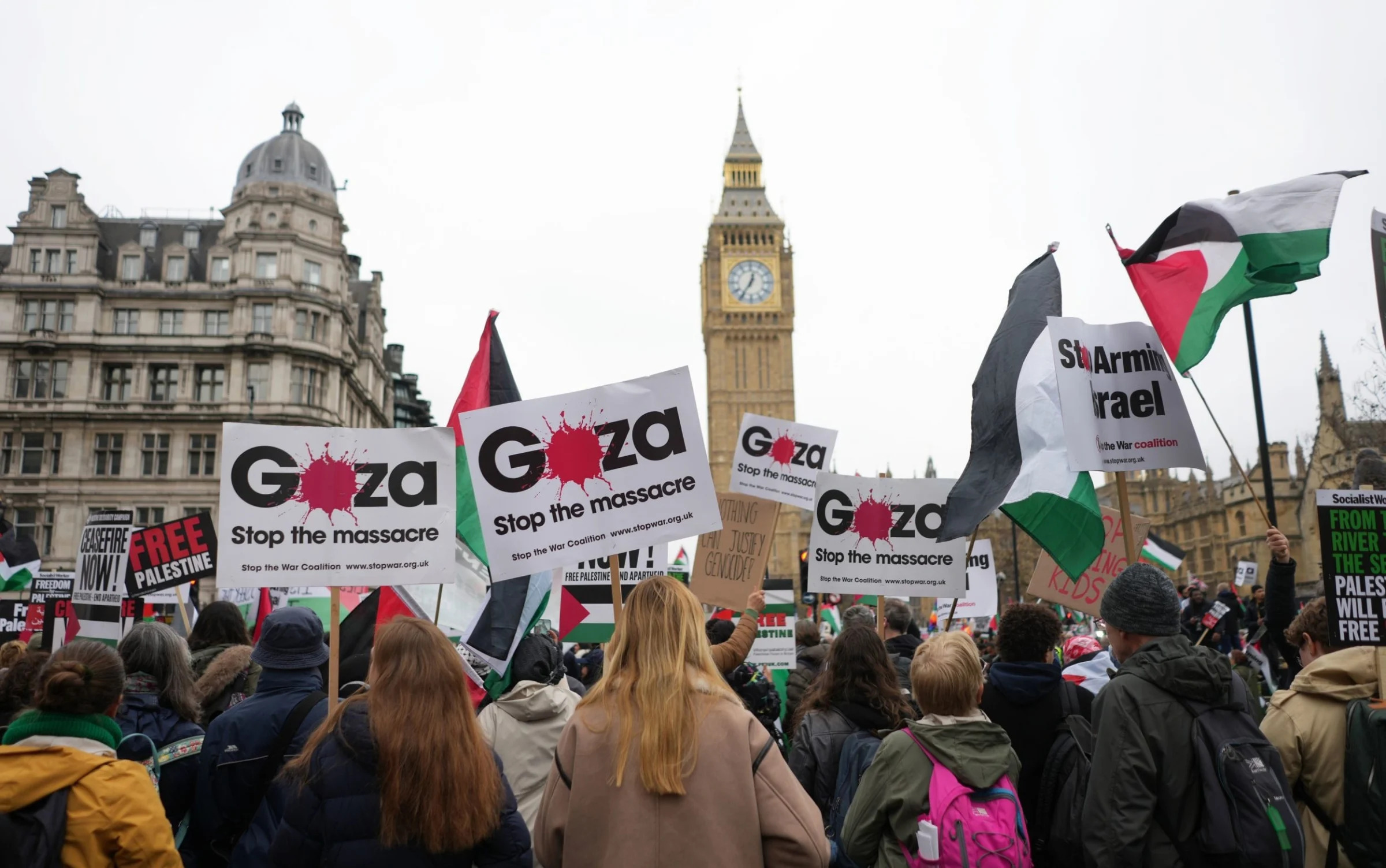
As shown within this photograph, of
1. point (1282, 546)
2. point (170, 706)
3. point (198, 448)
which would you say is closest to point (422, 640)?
point (170, 706)

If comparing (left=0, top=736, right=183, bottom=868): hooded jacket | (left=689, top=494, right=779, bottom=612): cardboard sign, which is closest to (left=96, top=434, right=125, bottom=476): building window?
(left=689, top=494, right=779, bottom=612): cardboard sign

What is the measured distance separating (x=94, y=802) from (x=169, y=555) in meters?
7.55

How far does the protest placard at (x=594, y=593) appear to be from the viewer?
958cm

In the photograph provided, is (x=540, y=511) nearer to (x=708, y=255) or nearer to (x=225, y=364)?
(x=225, y=364)

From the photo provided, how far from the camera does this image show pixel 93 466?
45750mm

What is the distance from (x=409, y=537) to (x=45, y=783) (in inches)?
99.3

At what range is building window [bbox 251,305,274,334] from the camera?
154 feet

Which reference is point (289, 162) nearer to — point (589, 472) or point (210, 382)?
point (210, 382)

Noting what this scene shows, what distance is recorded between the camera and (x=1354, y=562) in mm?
4223

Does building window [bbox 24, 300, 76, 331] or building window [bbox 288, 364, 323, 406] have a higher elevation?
building window [bbox 24, 300, 76, 331]

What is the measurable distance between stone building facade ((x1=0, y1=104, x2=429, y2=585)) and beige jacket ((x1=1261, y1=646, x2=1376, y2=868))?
45842 mm

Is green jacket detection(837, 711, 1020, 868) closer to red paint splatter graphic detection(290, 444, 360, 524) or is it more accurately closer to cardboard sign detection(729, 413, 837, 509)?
red paint splatter graphic detection(290, 444, 360, 524)

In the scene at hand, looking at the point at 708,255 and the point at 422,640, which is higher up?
the point at 708,255

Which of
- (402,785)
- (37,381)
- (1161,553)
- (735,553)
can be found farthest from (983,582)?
(37,381)
